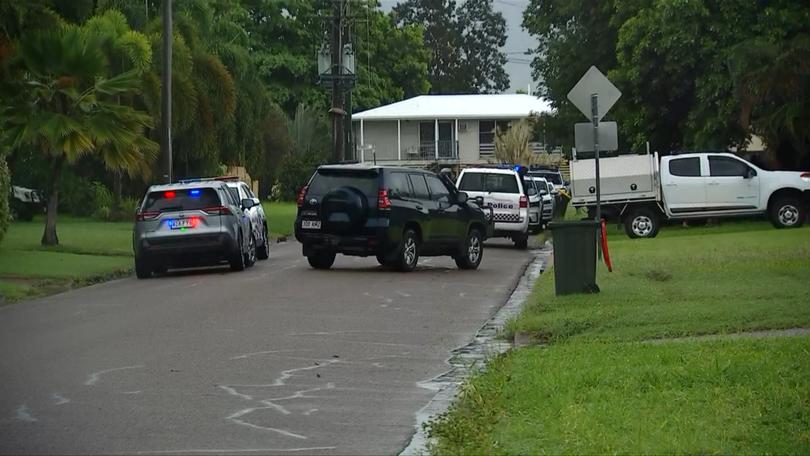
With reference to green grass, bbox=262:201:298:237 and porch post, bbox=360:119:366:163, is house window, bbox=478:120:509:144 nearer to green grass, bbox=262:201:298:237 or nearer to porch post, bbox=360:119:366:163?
porch post, bbox=360:119:366:163

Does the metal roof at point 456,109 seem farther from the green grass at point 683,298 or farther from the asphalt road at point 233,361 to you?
the asphalt road at point 233,361

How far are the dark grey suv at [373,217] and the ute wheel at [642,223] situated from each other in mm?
10345

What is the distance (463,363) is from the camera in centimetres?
1347

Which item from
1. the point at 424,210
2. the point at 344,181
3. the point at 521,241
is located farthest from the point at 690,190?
the point at 344,181

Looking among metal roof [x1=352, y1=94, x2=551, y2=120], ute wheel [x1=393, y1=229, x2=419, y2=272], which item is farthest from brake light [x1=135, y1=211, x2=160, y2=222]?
metal roof [x1=352, y1=94, x2=551, y2=120]

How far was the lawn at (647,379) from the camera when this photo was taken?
8844 mm

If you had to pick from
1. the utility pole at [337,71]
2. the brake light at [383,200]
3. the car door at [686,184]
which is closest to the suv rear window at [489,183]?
the car door at [686,184]

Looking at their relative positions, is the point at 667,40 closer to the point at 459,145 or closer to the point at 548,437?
the point at 548,437

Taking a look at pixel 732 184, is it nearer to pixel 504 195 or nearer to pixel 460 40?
pixel 504 195

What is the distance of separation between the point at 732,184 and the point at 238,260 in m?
14.4

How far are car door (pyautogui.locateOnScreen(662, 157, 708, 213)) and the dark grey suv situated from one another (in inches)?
417

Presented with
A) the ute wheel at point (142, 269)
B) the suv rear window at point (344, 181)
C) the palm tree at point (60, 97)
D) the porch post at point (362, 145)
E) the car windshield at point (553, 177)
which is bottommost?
the ute wheel at point (142, 269)

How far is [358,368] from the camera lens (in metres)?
13.1

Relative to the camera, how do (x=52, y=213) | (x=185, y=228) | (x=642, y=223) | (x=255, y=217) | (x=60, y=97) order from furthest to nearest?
(x=642, y=223) < (x=52, y=213) < (x=255, y=217) < (x=185, y=228) < (x=60, y=97)
